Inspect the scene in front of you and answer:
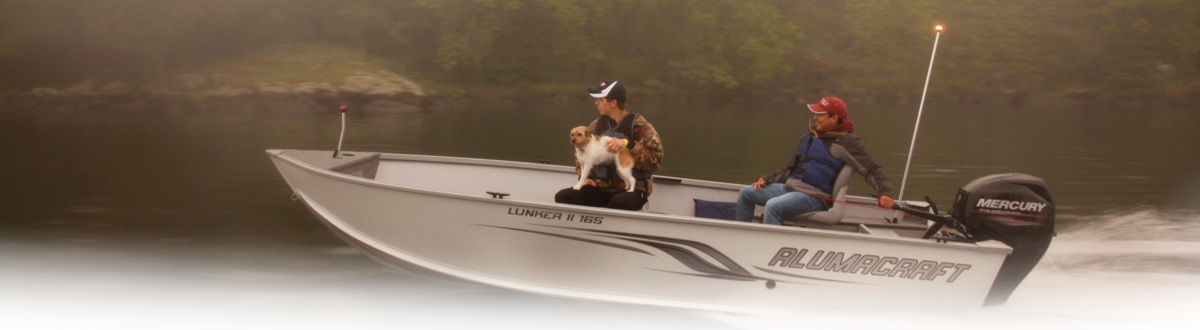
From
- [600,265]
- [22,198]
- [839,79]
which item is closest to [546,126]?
[22,198]

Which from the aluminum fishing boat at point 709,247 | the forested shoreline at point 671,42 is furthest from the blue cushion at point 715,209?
the forested shoreline at point 671,42

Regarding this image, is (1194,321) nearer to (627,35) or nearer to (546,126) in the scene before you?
(546,126)

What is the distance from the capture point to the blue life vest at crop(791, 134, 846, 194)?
13.8 feet

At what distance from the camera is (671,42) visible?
3709 centimetres

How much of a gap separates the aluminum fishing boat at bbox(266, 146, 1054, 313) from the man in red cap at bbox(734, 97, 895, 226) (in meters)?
0.10

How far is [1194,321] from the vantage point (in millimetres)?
4844

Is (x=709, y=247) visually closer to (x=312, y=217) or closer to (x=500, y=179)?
(x=500, y=179)

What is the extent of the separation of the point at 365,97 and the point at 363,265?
21.6 metres

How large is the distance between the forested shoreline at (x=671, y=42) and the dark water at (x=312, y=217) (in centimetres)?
1388

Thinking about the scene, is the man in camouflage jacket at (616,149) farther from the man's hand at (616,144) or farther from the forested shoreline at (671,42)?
the forested shoreline at (671,42)

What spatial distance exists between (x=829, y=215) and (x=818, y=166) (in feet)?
1.03

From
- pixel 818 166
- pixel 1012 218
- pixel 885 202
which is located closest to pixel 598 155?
pixel 818 166

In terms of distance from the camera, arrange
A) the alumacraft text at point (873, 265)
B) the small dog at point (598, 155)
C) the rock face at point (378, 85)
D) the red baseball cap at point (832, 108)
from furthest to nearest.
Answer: the rock face at point (378, 85) < the small dog at point (598, 155) < the red baseball cap at point (832, 108) < the alumacraft text at point (873, 265)

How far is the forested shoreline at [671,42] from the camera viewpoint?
31016mm
